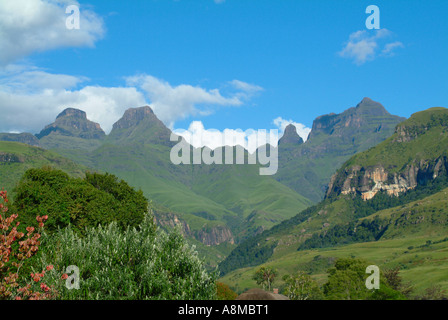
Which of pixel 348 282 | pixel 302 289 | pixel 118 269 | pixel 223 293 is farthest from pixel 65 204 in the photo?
pixel 302 289

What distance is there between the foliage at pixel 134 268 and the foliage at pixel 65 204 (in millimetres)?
23574

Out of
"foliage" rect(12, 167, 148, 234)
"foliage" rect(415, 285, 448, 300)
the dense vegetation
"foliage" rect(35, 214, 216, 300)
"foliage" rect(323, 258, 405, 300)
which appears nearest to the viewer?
the dense vegetation

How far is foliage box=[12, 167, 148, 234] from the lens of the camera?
59391 millimetres

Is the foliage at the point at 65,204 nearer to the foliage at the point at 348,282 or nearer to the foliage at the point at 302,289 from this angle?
the foliage at the point at 348,282

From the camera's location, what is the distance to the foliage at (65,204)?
59391 millimetres

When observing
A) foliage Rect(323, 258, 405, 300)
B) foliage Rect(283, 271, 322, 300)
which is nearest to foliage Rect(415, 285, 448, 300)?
foliage Rect(283, 271, 322, 300)

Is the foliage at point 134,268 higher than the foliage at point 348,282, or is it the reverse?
the foliage at point 134,268

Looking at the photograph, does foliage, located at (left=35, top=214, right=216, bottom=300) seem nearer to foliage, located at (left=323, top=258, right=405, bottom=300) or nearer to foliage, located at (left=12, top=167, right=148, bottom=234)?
foliage, located at (left=12, top=167, right=148, bottom=234)

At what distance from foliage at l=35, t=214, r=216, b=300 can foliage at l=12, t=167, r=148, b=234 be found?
2357 centimetres

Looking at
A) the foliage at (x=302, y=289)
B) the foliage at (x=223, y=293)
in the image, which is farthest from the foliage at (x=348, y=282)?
the foliage at (x=223, y=293)

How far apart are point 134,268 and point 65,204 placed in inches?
1471

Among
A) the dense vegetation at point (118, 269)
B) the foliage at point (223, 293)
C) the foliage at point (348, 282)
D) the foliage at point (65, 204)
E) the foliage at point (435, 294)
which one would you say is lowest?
the foliage at point (435, 294)

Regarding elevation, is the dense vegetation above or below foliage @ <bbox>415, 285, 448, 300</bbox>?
above
